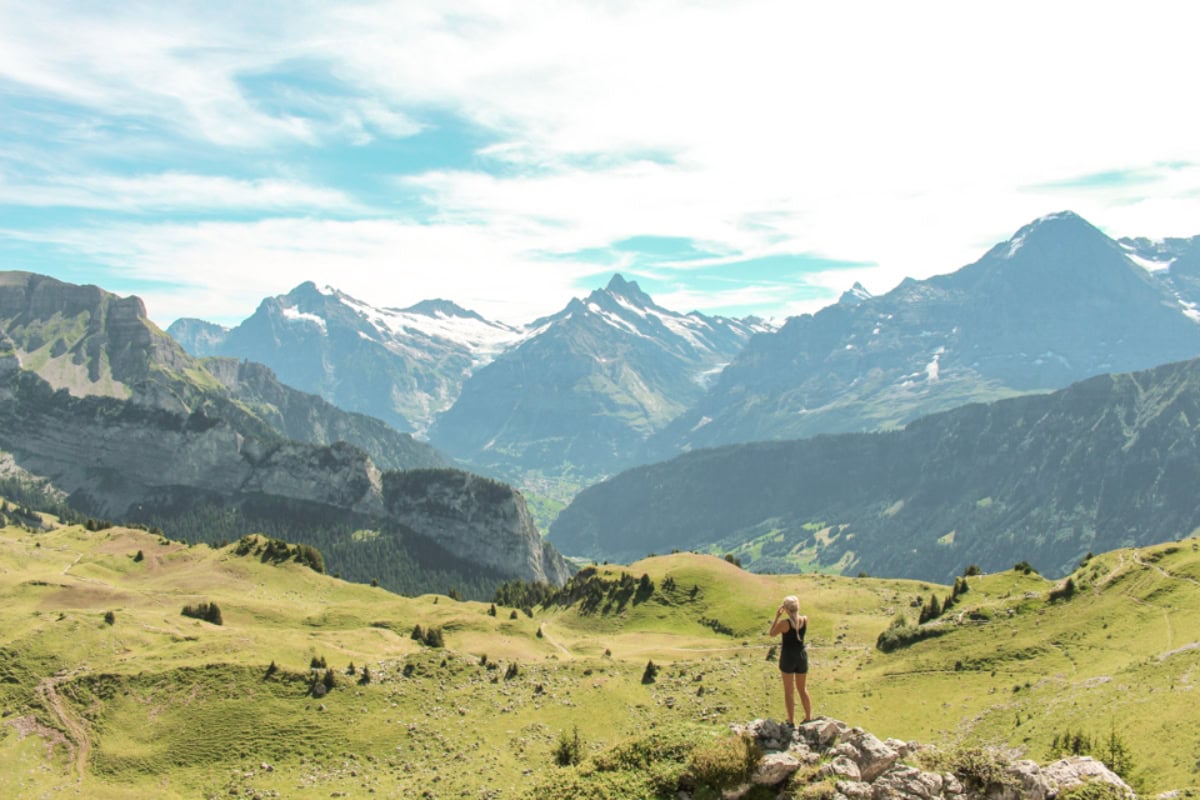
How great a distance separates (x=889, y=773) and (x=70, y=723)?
7077 cm

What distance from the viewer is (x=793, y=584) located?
149750 mm

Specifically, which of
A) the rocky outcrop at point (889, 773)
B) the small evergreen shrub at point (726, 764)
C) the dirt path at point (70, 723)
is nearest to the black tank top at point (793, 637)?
the rocky outcrop at point (889, 773)

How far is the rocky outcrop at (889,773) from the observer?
2634cm

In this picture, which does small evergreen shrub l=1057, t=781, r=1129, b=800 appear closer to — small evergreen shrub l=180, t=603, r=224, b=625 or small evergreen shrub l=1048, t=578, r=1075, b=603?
small evergreen shrub l=1048, t=578, r=1075, b=603

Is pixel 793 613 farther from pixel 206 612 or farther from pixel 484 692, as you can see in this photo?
pixel 206 612

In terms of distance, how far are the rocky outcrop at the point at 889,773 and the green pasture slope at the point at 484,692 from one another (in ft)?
43.6

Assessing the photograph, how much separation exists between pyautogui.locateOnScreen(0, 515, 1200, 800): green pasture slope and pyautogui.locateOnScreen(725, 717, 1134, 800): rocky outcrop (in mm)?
13297

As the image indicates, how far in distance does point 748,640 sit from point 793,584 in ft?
131

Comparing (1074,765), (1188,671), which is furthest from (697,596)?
(1074,765)

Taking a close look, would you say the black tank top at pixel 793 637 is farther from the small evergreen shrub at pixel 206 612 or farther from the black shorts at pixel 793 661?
the small evergreen shrub at pixel 206 612

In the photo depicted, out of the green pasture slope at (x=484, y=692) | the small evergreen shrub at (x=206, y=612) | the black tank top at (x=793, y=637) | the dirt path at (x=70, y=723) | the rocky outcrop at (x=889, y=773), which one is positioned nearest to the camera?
the rocky outcrop at (x=889, y=773)

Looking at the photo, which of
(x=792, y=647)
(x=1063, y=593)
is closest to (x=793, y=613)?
(x=792, y=647)

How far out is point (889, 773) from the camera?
89.5ft

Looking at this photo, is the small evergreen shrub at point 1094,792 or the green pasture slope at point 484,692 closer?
the small evergreen shrub at point 1094,792
